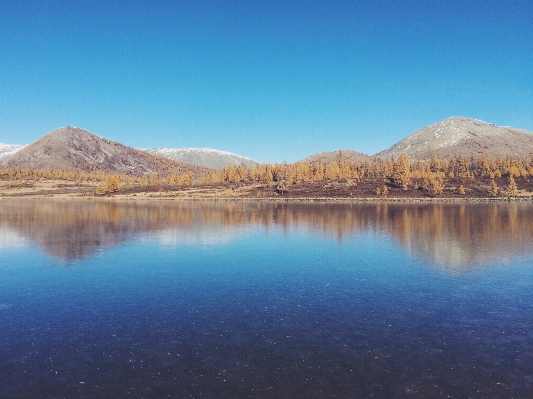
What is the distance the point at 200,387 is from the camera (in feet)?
42.9

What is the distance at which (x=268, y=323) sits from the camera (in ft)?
62.3

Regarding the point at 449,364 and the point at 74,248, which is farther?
the point at 74,248

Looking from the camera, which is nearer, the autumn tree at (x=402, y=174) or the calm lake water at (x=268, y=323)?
the calm lake water at (x=268, y=323)

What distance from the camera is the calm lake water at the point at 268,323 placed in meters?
13.4

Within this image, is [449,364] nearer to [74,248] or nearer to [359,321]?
[359,321]

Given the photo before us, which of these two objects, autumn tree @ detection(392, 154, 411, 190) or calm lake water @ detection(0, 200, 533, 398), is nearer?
calm lake water @ detection(0, 200, 533, 398)

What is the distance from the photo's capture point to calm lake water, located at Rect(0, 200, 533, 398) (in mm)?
13430

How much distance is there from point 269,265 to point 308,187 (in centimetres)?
16102

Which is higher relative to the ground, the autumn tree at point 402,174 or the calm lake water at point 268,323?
the autumn tree at point 402,174

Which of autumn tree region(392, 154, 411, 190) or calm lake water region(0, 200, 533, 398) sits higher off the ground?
autumn tree region(392, 154, 411, 190)

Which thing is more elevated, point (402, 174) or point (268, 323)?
point (402, 174)

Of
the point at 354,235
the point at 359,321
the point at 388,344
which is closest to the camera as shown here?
the point at 388,344

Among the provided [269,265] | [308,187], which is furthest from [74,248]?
[308,187]

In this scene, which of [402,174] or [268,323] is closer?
[268,323]
